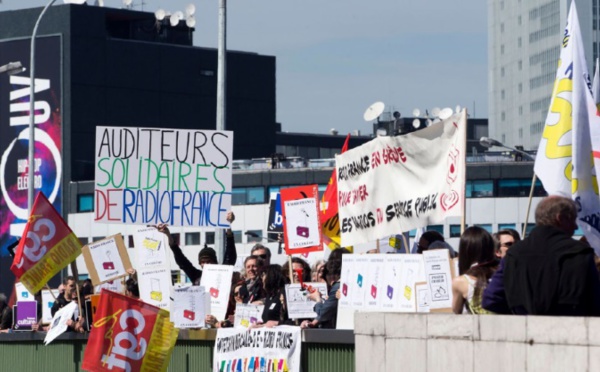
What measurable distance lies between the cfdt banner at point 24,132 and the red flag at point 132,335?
7243 cm

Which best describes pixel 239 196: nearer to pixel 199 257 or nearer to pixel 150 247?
pixel 150 247

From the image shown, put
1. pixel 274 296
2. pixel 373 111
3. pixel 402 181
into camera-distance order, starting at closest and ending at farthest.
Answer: pixel 274 296
pixel 402 181
pixel 373 111

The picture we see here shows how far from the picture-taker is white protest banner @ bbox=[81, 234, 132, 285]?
60.1ft

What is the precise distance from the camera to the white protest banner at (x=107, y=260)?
60.1ft

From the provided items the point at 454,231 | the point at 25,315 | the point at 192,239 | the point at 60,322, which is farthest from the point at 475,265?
the point at 192,239

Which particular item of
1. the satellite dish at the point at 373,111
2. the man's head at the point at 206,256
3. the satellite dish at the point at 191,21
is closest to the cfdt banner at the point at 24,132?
the satellite dish at the point at 191,21

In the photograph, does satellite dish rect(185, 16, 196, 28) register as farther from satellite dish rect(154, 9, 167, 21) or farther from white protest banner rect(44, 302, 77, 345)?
white protest banner rect(44, 302, 77, 345)

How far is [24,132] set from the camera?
90562mm

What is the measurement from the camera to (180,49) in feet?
319

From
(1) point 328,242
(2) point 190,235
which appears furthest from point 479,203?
(1) point 328,242

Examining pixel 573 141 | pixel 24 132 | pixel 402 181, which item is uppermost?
pixel 24 132

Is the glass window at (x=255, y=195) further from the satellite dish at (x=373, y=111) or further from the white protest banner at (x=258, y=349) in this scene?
the white protest banner at (x=258, y=349)

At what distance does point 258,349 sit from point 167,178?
3.87 meters

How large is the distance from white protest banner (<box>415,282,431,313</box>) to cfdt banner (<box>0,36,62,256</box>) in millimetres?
76469
